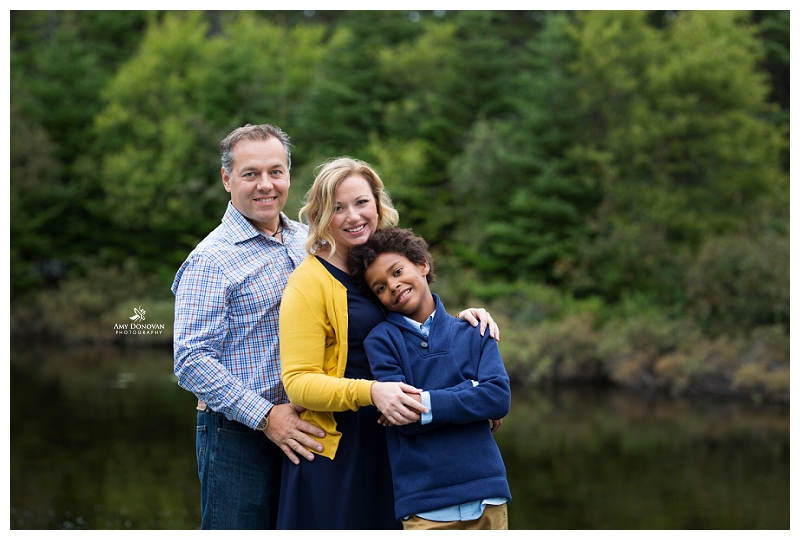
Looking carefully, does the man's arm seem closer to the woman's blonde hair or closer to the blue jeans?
the blue jeans

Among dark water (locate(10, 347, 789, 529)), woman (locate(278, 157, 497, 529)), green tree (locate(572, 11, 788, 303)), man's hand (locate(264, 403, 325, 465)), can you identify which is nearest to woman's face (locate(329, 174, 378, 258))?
woman (locate(278, 157, 497, 529))

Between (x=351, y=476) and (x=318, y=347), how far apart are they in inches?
17.1

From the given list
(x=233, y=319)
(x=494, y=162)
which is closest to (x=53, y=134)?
(x=494, y=162)

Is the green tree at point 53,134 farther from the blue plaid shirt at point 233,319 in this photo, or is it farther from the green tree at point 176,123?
the blue plaid shirt at point 233,319

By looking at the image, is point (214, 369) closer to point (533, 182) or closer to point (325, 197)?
point (325, 197)

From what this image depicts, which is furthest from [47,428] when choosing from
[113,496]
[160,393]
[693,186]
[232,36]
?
[232,36]

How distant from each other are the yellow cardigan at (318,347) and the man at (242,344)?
Result: 0.19 meters

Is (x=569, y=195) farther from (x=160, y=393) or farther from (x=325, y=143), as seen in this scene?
(x=160, y=393)

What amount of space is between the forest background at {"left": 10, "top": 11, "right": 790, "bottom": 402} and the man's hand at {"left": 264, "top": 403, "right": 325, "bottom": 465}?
1305 centimetres

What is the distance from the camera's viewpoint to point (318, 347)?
8.00ft

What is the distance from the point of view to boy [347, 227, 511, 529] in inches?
95.0

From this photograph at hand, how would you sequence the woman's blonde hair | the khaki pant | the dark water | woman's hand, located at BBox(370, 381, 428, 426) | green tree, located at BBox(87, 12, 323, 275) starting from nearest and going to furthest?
woman's hand, located at BBox(370, 381, 428, 426) < the khaki pant < the woman's blonde hair < the dark water < green tree, located at BBox(87, 12, 323, 275)

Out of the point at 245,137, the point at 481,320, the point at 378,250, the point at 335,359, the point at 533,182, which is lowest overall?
the point at 335,359
